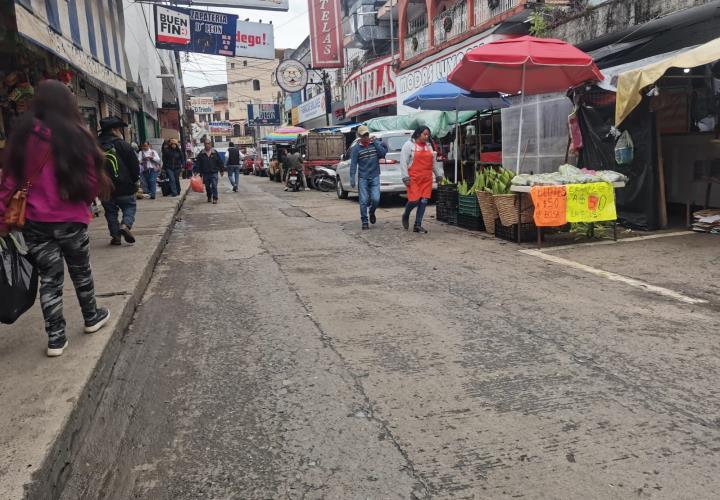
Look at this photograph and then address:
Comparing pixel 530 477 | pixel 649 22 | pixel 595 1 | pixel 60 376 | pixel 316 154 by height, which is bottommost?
pixel 530 477

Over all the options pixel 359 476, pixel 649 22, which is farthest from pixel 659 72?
pixel 359 476

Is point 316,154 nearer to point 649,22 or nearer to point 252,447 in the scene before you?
point 649,22

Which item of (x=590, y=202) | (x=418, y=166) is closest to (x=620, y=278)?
(x=590, y=202)

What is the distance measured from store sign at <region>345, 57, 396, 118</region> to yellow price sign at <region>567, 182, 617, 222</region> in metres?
17.6

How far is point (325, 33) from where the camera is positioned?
27.3m

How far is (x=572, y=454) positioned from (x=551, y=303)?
2607 millimetres

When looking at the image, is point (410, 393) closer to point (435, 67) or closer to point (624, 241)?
point (624, 241)

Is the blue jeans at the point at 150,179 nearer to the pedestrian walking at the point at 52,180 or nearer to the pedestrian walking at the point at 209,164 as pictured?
the pedestrian walking at the point at 209,164

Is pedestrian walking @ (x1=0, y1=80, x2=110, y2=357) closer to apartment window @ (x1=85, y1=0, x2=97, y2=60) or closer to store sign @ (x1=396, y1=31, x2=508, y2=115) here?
apartment window @ (x1=85, y1=0, x2=97, y2=60)

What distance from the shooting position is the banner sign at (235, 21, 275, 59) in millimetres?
18964

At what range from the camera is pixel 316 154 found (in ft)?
68.6

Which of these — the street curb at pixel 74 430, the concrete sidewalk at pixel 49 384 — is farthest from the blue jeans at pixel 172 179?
the street curb at pixel 74 430

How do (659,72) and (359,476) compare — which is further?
(659,72)

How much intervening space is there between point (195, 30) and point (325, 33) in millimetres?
11957
